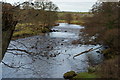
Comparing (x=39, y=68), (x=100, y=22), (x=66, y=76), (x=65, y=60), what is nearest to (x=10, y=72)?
(x=39, y=68)

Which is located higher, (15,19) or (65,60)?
(15,19)

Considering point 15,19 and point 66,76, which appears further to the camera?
point 66,76

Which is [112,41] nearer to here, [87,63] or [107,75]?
[107,75]

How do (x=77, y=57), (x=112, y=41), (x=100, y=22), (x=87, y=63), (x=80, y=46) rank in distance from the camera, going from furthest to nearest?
(x=80, y=46) → (x=77, y=57) → (x=87, y=63) → (x=100, y=22) → (x=112, y=41)

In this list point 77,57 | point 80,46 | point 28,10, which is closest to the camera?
point 28,10

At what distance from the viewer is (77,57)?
688 inches

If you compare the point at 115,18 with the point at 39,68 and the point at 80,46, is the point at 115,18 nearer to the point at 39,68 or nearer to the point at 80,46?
the point at 39,68

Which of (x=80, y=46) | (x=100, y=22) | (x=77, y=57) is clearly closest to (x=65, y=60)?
(x=77, y=57)

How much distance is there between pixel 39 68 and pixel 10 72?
227cm

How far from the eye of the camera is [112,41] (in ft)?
9.23

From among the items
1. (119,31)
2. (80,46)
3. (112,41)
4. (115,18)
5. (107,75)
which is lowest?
(80,46)

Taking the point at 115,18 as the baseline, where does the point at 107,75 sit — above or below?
below

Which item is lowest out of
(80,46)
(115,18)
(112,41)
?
(80,46)

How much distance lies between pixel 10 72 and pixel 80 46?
1244cm
